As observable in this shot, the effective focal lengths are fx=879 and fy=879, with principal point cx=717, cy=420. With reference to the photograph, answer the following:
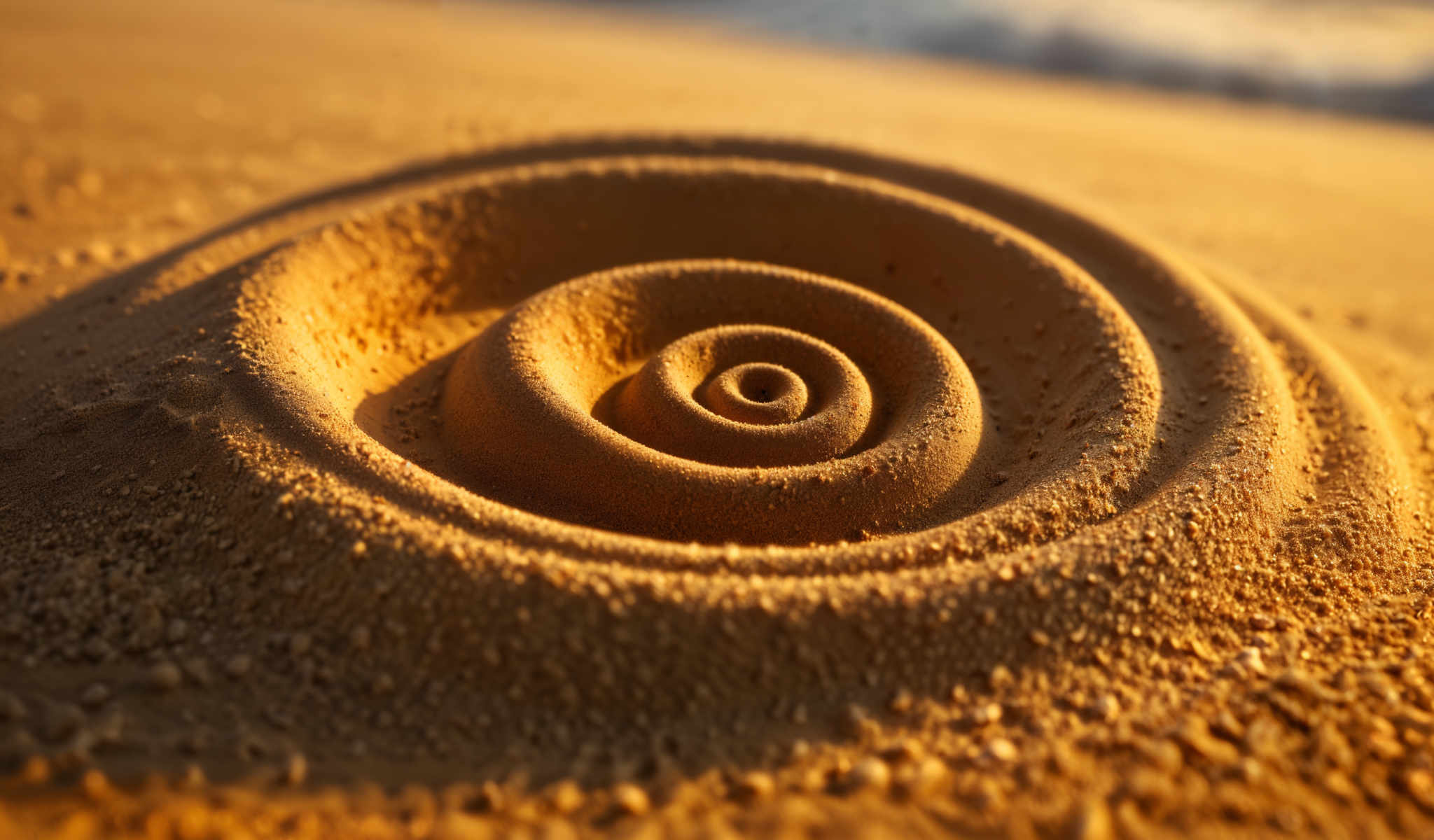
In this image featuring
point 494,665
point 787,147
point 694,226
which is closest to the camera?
point 494,665

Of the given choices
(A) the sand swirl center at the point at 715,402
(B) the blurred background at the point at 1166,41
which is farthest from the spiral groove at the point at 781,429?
(B) the blurred background at the point at 1166,41

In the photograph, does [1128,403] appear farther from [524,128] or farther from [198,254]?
[524,128]

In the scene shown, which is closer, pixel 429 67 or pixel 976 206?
pixel 976 206

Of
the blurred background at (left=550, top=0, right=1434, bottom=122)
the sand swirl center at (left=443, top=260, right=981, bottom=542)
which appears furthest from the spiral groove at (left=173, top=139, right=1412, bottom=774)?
the blurred background at (left=550, top=0, right=1434, bottom=122)

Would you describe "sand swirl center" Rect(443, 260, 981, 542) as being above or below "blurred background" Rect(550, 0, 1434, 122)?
below

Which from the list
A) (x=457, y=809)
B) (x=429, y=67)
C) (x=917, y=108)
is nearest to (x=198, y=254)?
(x=457, y=809)

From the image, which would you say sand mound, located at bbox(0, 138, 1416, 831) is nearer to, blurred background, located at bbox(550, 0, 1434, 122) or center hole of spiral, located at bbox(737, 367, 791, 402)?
center hole of spiral, located at bbox(737, 367, 791, 402)
